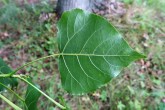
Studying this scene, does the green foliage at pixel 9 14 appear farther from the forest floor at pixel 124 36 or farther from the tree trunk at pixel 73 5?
the tree trunk at pixel 73 5

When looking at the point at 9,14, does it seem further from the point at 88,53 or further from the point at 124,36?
the point at 88,53

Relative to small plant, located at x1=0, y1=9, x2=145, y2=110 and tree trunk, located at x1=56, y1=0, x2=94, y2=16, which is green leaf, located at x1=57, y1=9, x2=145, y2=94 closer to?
small plant, located at x1=0, y1=9, x2=145, y2=110

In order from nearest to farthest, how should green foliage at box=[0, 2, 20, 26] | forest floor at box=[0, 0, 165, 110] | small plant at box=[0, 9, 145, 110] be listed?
small plant at box=[0, 9, 145, 110] < forest floor at box=[0, 0, 165, 110] < green foliage at box=[0, 2, 20, 26]

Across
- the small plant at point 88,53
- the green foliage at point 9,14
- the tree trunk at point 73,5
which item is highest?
the small plant at point 88,53

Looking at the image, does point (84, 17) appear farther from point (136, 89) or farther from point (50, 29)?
point (50, 29)

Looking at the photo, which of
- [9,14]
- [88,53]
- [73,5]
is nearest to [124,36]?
[73,5]

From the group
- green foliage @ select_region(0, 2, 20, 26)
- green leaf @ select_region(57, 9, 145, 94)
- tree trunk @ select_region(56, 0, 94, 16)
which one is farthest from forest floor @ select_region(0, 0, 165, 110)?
green leaf @ select_region(57, 9, 145, 94)

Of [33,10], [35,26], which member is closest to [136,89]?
[35,26]

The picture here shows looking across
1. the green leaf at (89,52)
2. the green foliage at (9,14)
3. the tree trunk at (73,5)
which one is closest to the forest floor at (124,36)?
the green foliage at (9,14)
